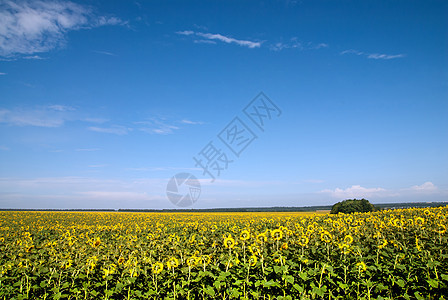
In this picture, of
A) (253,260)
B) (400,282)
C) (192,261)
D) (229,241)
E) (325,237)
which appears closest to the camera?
(400,282)

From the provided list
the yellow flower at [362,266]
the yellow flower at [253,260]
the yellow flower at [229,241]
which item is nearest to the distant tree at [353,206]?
the yellow flower at [229,241]

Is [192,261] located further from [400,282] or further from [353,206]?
[353,206]

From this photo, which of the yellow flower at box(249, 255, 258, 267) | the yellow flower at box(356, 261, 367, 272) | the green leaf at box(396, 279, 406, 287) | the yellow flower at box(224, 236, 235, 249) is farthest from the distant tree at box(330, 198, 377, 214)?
the yellow flower at box(249, 255, 258, 267)

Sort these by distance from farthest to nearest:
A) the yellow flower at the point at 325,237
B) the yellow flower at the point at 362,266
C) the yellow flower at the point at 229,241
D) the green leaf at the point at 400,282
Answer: the yellow flower at the point at 325,237, the yellow flower at the point at 229,241, the yellow flower at the point at 362,266, the green leaf at the point at 400,282

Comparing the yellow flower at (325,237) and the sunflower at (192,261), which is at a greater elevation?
the yellow flower at (325,237)

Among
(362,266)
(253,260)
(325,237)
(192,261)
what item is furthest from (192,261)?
(325,237)

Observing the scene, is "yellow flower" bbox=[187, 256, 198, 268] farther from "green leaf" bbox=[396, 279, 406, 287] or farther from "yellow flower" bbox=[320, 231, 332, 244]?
"green leaf" bbox=[396, 279, 406, 287]

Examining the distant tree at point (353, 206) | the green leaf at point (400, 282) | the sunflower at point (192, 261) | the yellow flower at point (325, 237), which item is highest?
the yellow flower at point (325, 237)

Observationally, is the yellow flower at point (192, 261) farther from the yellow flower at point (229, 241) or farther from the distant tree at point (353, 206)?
the distant tree at point (353, 206)

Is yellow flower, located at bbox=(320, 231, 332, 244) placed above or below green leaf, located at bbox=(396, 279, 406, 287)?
above

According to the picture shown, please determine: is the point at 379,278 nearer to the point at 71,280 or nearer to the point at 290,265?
the point at 290,265

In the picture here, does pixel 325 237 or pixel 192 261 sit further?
pixel 325 237

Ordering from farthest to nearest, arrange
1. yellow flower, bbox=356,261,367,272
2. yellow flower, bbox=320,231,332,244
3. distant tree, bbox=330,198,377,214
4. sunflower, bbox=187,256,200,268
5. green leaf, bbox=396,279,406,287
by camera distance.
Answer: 1. distant tree, bbox=330,198,377,214
2. yellow flower, bbox=320,231,332,244
3. sunflower, bbox=187,256,200,268
4. yellow flower, bbox=356,261,367,272
5. green leaf, bbox=396,279,406,287

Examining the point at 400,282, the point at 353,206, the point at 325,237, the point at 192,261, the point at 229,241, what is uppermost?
the point at 229,241
